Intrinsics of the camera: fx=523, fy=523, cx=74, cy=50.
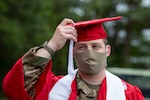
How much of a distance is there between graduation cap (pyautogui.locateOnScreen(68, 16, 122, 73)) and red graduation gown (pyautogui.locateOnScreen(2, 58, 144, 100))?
0.18 meters

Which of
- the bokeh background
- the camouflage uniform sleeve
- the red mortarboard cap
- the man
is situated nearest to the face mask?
the man

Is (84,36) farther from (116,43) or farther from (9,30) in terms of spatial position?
(116,43)

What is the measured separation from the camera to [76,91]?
154 inches

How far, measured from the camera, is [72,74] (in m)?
4.01

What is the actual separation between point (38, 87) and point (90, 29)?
61 centimetres

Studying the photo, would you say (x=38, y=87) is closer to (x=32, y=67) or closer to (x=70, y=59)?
(x=32, y=67)

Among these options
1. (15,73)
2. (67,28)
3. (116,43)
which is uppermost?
(67,28)

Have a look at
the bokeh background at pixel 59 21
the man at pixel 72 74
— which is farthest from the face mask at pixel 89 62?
the bokeh background at pixel 59 21

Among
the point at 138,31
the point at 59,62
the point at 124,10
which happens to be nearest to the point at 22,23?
the point at 59,62

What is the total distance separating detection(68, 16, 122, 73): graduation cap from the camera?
3.91 metres

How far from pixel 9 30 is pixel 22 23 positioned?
1.05 meters

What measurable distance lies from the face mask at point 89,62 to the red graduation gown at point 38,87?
0.13 m

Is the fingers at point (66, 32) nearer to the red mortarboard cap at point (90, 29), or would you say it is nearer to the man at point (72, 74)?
the man at point (72, 74)

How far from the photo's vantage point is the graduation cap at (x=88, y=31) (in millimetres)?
3908
